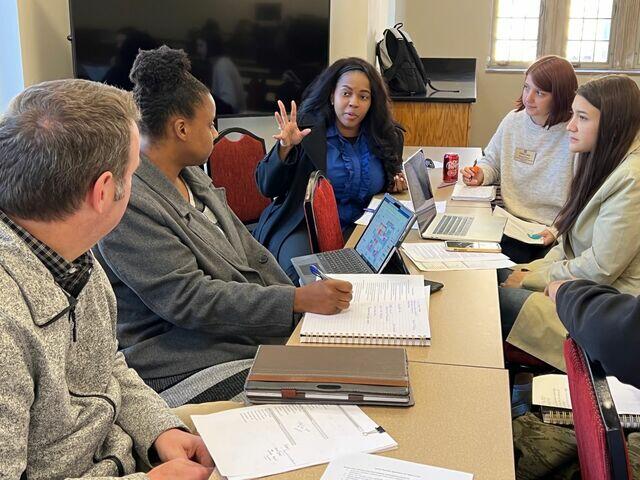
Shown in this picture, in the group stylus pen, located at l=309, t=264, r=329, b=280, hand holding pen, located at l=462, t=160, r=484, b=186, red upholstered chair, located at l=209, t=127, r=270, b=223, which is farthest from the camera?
red upholstered chair, located at l=209, t=127, r=270, b=223

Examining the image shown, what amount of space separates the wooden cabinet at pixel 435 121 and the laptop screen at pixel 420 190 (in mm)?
2523

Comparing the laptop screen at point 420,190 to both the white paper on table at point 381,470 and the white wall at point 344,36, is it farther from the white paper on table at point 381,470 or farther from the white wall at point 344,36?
the white wall at point 344,36

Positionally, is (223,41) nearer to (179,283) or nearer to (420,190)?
(420,190)

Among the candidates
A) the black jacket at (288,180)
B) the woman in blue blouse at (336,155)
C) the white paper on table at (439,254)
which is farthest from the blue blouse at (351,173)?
the white paper on table at (439,254)

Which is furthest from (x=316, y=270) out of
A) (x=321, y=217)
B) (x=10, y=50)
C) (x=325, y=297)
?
(x=10, y=50)

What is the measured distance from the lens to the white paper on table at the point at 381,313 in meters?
1.52

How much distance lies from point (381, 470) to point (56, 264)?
0.58 m

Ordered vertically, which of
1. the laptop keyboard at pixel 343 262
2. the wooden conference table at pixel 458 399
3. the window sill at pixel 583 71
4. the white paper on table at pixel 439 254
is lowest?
the white paper on table at pixel 439 254

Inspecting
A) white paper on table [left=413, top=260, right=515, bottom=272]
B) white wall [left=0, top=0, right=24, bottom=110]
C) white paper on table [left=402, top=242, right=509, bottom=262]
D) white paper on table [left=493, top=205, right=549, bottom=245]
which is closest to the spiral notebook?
white paper on table [left=413, top=260, right=515, bottom=272]

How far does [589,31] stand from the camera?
20.8ft

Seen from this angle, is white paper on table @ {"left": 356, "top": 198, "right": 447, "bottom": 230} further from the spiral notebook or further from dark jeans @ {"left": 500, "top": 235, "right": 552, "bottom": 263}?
the spiral notebook

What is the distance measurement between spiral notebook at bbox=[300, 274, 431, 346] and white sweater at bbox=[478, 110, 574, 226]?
152 cm

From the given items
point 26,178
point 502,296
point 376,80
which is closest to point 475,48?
point 376,80

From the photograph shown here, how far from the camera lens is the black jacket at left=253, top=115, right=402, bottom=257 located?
2807 mm
